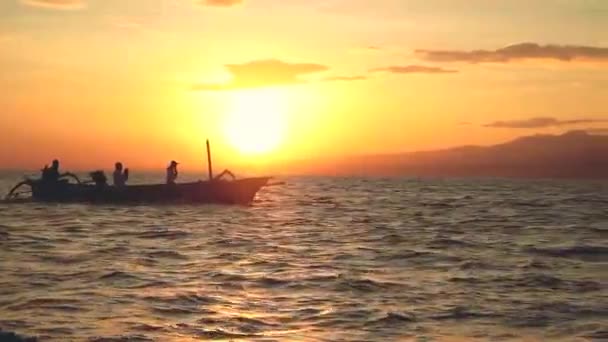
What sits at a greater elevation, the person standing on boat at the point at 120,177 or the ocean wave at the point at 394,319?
the person standing on boat at the point at 120,177

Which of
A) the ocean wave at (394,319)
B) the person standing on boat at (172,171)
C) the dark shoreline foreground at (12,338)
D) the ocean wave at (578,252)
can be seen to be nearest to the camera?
the dark shoreline foreground at (12,338)

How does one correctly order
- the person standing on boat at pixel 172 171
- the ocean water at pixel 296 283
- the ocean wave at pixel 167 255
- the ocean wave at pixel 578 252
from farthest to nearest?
the person standing on boat at pixel 172 171
the ocean wave at pixel 578 252
the ocean wave at pixel 167 255
the ocean water at pixel 296 283

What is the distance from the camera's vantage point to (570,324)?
586 inches

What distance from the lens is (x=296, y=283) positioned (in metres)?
19.5

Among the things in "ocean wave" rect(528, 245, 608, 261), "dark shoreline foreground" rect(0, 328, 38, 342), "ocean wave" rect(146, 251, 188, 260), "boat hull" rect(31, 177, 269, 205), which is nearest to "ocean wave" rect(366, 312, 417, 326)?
"dark shoreline foreground" rect(0, 328, 38, 342)

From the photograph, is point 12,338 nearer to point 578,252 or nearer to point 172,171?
point 578,252

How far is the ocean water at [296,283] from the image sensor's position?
14016 mm

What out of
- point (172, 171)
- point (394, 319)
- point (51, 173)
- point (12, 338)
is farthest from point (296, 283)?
point (51, 173)

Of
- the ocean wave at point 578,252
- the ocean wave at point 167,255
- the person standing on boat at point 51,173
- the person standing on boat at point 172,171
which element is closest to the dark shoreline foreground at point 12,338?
the ocean wave at point 167,255

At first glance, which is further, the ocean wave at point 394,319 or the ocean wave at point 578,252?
the ocean wave at point 578,252

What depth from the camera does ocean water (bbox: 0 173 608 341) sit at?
1402 cm

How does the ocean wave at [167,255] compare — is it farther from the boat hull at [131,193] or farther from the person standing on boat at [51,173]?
the person standing on boat at [51,173]

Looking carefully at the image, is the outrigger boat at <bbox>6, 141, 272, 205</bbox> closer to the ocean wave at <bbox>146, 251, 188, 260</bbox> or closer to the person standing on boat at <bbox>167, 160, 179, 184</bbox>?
the person standing on boat at <bbox>167, 160, 179, 184</bbox>

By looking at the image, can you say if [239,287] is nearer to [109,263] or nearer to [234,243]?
[109,263]
